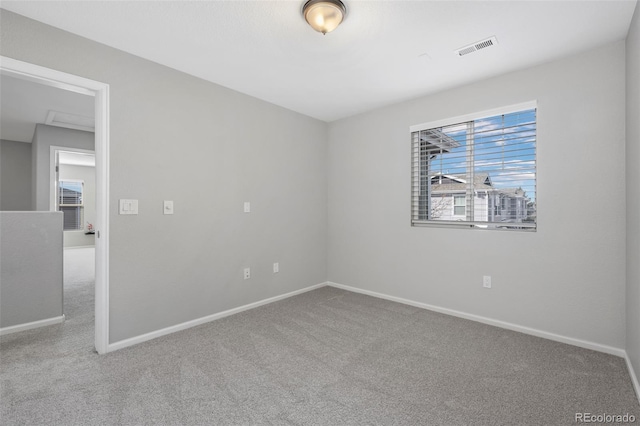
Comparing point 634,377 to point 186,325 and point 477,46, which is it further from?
point 186,325

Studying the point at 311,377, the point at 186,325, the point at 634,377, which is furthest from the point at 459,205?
the point at 186,325

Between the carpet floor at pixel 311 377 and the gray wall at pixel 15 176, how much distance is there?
500 centimetres

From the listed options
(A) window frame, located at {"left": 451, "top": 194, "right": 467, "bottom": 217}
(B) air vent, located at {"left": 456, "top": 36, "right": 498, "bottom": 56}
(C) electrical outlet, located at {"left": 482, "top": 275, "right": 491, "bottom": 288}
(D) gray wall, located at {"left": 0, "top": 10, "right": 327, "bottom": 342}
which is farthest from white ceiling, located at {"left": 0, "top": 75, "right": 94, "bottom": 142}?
(C) electrical outlet, located at {"left": 482, "top": 275, "right": 491, "bottom": 288}

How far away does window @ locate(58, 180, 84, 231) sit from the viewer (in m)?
8.92

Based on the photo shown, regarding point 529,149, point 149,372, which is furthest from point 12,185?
point 529,149

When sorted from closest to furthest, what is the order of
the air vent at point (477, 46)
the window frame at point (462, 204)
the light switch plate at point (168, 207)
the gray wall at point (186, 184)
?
the air vent at point (477, 46), the gray wall at point (186, 184), the light switch plate at point (168, 207), the window frame at point (462, 204)

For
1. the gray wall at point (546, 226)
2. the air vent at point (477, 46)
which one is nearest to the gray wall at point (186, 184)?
the gray wall at point (546, 226)

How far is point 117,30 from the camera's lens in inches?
87.2

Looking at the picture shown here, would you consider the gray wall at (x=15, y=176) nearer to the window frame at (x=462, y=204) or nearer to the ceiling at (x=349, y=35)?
the ceiling at (x=349, y=35)

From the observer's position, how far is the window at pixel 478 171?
2811 millimetres

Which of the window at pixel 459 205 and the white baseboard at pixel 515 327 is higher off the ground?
the window at pixel 459 205

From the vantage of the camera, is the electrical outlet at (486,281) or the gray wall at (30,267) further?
the electrical outlet at (486,281)

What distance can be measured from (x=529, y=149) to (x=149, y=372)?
369cm

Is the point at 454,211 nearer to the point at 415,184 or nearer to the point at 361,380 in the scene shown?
the point at 415,184
